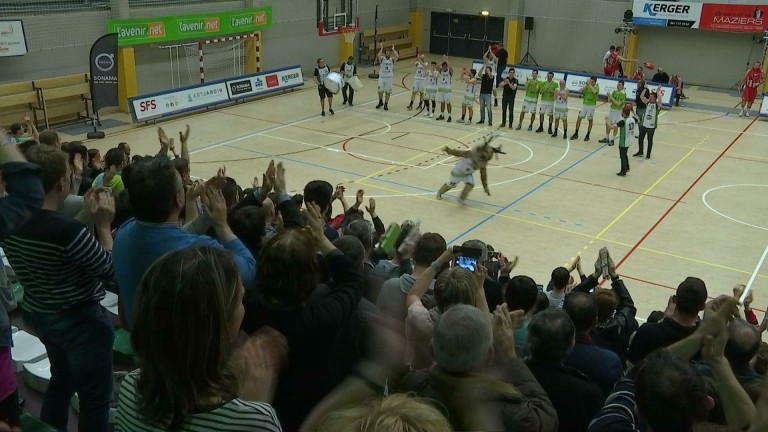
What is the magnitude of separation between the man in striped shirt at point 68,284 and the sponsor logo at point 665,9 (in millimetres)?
26661

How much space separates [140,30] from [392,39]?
45.5ft

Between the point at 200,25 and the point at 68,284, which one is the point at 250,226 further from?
the point at 200,25

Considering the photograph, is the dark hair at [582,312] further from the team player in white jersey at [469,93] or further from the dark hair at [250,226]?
the team player in white jersey at [469,93]

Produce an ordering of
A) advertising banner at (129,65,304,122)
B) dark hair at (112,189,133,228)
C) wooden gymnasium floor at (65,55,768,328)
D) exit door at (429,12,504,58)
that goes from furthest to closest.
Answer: exit door at (429,12,504,58) < advertising banner at (129,65,304,122) < wooden gymnasium floor at (65,55,768,328) < dark hair at (112,189,133,228)

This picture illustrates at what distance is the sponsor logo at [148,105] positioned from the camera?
19.6 m

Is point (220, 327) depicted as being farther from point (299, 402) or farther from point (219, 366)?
point (299, 402)

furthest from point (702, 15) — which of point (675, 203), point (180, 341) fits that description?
point (180, 341)

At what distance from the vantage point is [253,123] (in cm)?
2047

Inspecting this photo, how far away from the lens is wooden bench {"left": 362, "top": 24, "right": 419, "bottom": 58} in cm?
3088

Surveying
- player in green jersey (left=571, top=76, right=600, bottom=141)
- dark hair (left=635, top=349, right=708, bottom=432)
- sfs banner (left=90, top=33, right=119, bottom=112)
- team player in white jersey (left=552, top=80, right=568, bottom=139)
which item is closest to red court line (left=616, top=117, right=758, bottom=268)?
player in green jersey (left=571, top=76, right=600, bottom=141)

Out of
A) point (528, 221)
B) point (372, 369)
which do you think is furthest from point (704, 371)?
point (528, 221)

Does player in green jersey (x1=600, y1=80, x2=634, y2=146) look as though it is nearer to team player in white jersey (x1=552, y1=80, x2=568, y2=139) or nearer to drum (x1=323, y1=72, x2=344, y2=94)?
team player in white jersey (x1=552, y1=80, x2=568, y2=139)

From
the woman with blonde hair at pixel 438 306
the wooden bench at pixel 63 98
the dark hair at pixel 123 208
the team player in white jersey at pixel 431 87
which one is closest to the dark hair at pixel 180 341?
the woman with blonde hair at pixel 438 306

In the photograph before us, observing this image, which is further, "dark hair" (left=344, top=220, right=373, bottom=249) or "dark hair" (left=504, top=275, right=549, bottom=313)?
"dark hair" (left=344, top=220, right=373, bottom=249)
